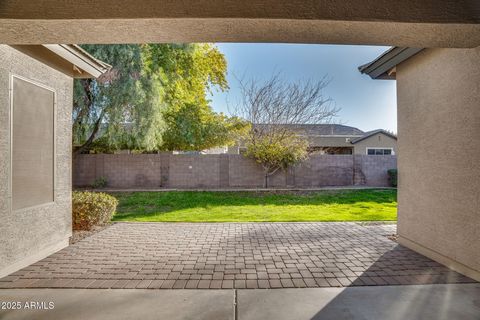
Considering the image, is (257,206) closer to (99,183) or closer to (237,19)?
(237,19)

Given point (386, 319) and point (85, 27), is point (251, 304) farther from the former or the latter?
point (85, 27)

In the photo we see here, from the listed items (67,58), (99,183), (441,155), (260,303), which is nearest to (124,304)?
(260,303)

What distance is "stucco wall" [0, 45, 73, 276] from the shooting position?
414 centimetres

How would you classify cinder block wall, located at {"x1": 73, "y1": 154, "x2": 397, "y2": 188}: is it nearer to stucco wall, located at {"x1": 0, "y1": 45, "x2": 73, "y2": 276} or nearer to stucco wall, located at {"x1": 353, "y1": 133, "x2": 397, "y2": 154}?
stucco wall, located at {"x1": 0, "y1": 45, "x2": 73, "y2": 276}

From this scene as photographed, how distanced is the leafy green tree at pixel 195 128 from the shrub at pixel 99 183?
13.3 ft

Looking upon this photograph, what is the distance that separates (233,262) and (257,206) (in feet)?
19.9

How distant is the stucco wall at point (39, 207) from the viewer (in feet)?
13.6

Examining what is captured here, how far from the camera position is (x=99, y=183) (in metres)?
15.2

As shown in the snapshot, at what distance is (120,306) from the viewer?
3328 mm

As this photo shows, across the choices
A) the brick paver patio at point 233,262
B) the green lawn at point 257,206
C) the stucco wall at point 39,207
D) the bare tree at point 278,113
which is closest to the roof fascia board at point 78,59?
the stucco wall at point 39,207

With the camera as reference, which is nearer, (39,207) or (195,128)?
(39,207)

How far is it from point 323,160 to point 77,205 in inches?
489

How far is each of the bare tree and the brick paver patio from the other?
7.93 m

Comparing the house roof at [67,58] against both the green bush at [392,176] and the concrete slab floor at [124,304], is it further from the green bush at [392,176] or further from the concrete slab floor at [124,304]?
the green bush at [392,176]
